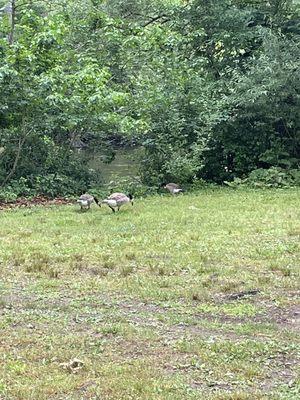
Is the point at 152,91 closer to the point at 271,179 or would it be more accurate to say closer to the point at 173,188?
the point at 173,188

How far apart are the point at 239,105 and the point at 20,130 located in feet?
15.7

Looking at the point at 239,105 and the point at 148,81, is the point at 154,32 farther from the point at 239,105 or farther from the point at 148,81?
the point at 239,105

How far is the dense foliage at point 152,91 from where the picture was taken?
12.5 m

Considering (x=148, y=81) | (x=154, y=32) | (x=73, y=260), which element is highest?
(x=154, y=32)

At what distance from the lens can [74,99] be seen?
12.3 meters

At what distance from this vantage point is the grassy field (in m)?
3.79

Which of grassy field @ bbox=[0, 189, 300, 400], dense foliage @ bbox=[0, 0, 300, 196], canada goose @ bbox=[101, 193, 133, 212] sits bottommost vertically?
grassy field @ bbox=[0, 189, 300, 400]

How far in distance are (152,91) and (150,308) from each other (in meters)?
8.70

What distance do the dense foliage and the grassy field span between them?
3.59m

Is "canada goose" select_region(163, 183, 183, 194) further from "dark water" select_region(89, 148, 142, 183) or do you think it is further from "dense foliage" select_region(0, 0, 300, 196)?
"dark water" select_region(89, 148, 142, 183)

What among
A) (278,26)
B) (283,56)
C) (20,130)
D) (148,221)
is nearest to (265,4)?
(278,26)

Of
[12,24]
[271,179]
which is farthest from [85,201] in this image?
[12,24]

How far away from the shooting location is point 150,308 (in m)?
5.32

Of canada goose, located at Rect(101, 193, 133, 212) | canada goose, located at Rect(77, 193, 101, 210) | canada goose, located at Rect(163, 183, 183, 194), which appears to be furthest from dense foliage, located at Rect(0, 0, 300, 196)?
canada goose, located at Rect(101, 193, 133, 212)
